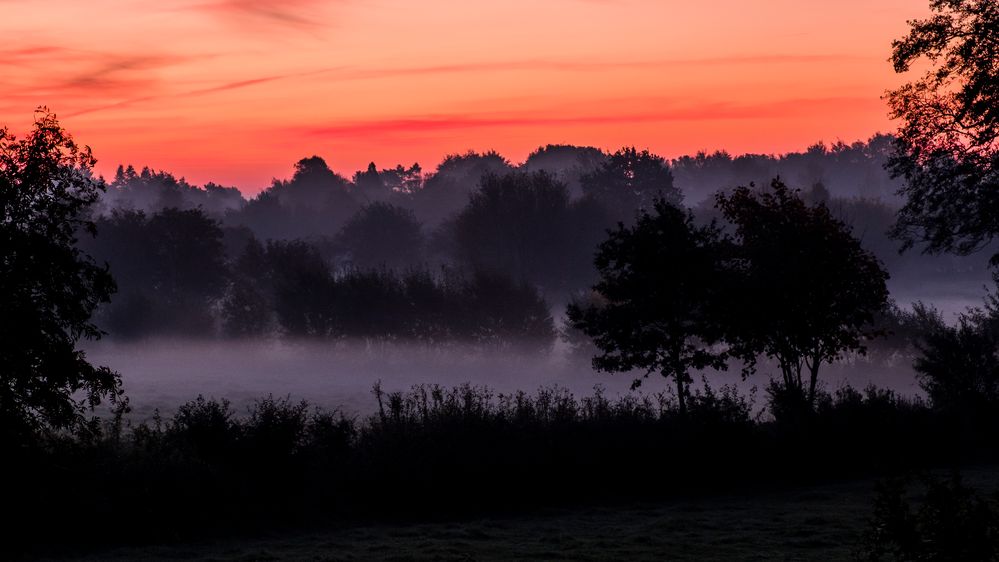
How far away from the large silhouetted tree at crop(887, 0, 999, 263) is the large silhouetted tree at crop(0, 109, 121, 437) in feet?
84.3

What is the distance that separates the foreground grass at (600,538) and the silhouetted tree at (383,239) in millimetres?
124177

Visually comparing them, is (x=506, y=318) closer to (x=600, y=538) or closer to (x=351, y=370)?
(x=351, y=370)

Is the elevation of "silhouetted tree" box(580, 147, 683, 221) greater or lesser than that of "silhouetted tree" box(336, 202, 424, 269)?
greater

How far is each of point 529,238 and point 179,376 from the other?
55288mm

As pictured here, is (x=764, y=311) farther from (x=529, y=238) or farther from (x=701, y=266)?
(x=529, y=238)

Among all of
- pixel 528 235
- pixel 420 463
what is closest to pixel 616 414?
pixel 420 463

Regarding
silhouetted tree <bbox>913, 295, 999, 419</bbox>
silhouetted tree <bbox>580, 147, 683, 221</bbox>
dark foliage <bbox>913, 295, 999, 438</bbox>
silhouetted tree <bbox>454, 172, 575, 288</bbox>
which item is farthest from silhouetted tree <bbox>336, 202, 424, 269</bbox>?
dark foliage <bbox>913, 295, 999, 438</bbox>

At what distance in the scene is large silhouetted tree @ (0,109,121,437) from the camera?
18.5 metres

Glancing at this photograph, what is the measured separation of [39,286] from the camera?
19281 millimetres

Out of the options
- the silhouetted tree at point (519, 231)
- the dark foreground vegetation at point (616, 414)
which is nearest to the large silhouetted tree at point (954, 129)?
the dark foreground vegetation at point (616, 414)

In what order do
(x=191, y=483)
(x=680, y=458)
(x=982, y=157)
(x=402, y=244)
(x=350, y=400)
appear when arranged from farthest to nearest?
(x=402, y=244), (x=350, y=400), (x=982, y=157), (x=680, y=458), (x=191, y=483)

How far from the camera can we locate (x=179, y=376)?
262 feet

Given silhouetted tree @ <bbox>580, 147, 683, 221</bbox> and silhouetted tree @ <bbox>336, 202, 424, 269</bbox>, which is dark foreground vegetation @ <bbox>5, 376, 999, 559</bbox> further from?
silhouetted tree @ <bbox>580, 147, 683, 221</bbox>

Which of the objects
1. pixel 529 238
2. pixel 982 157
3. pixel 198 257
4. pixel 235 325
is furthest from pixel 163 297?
pixel 982 157
